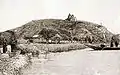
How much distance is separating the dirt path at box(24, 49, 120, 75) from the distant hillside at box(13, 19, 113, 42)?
0.25 meters

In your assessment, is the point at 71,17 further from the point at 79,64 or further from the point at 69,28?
the point at 79,64

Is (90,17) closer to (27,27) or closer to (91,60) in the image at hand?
(91,60)

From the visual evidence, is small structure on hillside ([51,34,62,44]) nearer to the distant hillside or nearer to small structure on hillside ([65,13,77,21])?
the distant hillside

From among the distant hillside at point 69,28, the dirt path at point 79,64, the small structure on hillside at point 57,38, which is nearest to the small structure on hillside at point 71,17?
the distant hillside at point 69,28

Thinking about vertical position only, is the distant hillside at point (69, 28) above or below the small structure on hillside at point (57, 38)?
above

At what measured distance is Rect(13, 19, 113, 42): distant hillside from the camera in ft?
10.3

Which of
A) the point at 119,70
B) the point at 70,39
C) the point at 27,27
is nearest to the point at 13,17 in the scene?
the point at 27,27

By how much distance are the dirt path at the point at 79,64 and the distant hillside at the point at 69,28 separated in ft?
0.82

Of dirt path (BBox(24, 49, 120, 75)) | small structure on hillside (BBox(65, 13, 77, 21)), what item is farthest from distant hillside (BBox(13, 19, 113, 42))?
dirt path (BBox(24, 49, 120, 75))

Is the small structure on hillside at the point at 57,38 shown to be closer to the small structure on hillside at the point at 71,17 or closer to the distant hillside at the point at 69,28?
the distant hillside at the point at 69,28

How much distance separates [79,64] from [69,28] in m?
0.54

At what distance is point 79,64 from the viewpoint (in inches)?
116

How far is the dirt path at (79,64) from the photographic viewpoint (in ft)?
9.32

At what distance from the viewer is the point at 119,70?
2.94 metres
